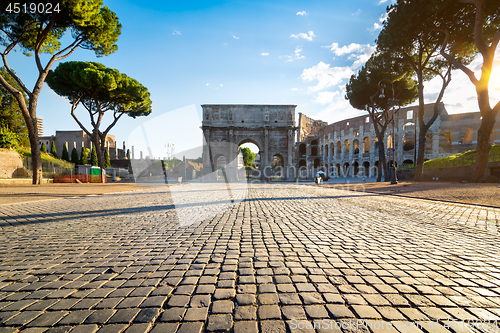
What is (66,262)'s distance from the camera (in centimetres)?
251

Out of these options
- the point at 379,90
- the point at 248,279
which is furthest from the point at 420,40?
the point at 248,279

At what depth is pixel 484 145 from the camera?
37.7 ft

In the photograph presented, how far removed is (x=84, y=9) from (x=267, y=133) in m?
24.9

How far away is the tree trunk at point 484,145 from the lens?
11.4 meters

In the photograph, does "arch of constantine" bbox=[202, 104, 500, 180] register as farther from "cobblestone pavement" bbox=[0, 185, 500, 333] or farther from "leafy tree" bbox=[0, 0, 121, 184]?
"cobblestone pavement" bbox=[0, 185, 500, 333]

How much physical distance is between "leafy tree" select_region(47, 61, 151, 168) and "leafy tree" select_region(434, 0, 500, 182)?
25.8 meters

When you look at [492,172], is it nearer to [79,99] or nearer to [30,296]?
[30,296]

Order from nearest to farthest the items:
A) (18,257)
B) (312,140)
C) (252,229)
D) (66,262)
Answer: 1. (66,262)
2. (18,257)
3. (252,229)
4. (312,140)

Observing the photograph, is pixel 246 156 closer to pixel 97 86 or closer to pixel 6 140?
pixel 97 86

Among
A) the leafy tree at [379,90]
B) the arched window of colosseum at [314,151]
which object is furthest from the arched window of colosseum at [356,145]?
the leafy tree at [379,90]

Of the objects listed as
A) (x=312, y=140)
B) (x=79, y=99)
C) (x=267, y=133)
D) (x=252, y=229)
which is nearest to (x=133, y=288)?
(x=252, y=229)

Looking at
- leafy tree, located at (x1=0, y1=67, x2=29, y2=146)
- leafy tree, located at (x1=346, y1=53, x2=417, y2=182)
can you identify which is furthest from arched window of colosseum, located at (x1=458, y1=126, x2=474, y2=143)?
leafy tree, located at (x1=0, y1=67, x2=29, y2=146)

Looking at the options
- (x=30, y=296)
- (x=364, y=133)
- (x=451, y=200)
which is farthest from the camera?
(x=364, y=133)

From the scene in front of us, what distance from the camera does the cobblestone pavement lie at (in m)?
1.49
